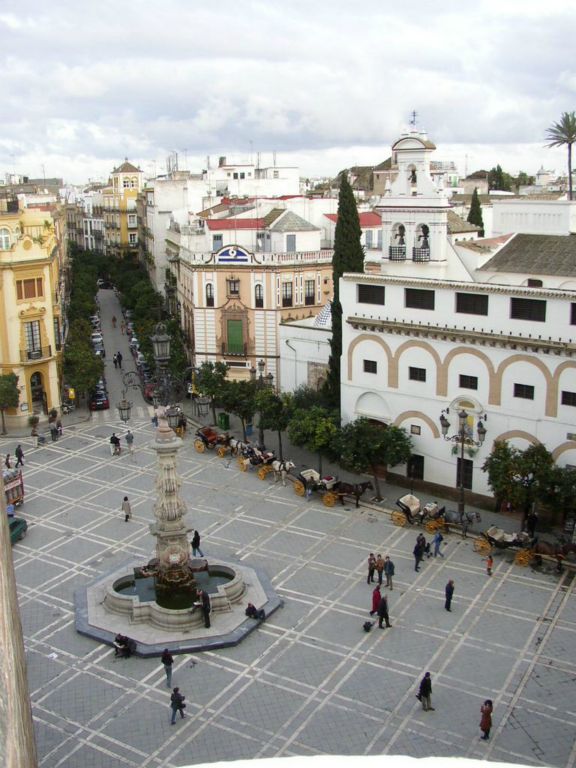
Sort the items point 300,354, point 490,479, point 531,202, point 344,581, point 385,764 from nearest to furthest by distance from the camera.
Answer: point 385,764
point 344,581
point 490,479
point 531,202
point 300,354

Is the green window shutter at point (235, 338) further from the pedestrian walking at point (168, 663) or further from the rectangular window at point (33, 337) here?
the pedestrian walking at point (168, 663)

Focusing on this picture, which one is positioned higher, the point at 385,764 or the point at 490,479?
the point at 385,764

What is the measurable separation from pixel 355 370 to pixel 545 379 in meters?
8.92

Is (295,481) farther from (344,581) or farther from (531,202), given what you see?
(531,202)

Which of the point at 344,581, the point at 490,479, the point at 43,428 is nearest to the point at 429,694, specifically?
the point at 344,581

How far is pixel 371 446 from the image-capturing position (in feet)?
111

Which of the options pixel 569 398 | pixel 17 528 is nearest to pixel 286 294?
pixel 569 398

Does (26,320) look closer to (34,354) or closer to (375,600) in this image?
(34,354)

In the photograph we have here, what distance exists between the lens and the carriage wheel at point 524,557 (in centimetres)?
2856

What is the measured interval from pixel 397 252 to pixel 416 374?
5.64 metres

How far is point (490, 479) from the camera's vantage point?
101 ft

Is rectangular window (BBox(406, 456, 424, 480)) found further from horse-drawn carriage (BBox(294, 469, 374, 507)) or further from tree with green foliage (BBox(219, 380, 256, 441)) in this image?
tree with green foliage (BBox(219, 380, 256, 441))

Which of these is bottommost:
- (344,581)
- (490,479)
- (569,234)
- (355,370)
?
(344,581)

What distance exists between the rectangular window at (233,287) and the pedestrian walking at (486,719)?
3504 cm
